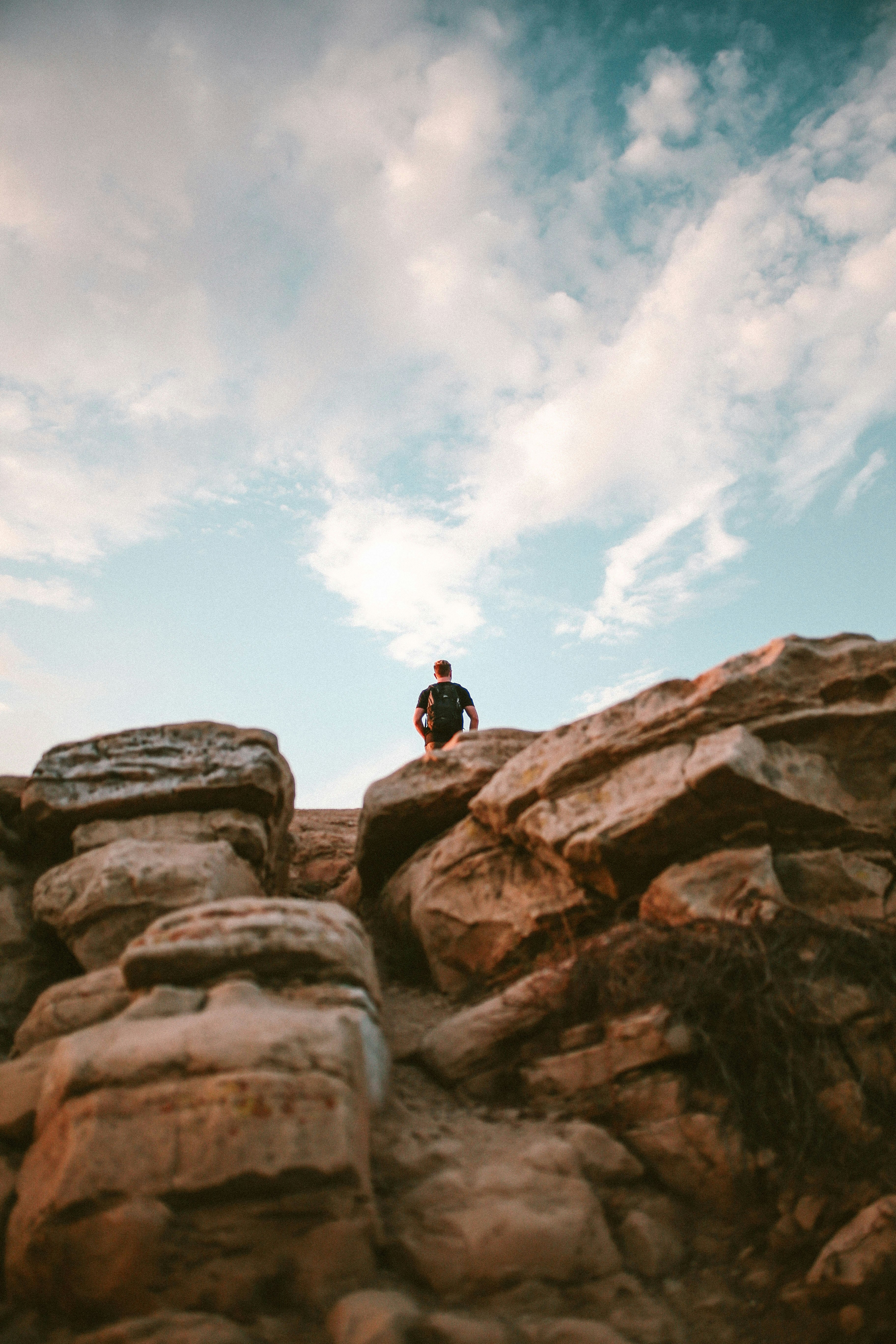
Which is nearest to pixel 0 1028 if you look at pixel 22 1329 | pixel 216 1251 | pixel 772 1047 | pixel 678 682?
pixel 22 1329

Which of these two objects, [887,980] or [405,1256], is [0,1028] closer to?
[405,1256]

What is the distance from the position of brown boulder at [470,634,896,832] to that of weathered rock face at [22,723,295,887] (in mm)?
2592

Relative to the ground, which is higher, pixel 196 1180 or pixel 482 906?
pixel 482 906

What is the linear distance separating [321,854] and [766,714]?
268 inches

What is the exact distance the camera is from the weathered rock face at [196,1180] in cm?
395

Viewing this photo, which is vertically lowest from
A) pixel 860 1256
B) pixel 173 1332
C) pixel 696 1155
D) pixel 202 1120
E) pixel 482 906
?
pixel 860 1256

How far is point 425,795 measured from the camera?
8367 millimetres

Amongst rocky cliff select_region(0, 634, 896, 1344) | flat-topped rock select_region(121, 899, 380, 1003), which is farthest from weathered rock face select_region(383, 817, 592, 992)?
flat-topped rock select_region(121, 899, 380, 1003)

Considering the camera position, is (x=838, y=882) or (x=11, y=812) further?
(x=11, y=812)

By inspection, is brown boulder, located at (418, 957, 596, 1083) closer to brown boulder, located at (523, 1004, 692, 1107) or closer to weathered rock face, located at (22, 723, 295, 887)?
brown boulder, located at (523, 1004, 692, 1107)

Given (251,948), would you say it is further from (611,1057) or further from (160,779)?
(160,779)

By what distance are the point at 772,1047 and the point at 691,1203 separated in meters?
1.13

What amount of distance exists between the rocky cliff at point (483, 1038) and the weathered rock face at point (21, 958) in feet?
0.10

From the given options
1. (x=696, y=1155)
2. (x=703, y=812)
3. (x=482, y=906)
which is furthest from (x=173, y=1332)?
(x=703, y=812)
